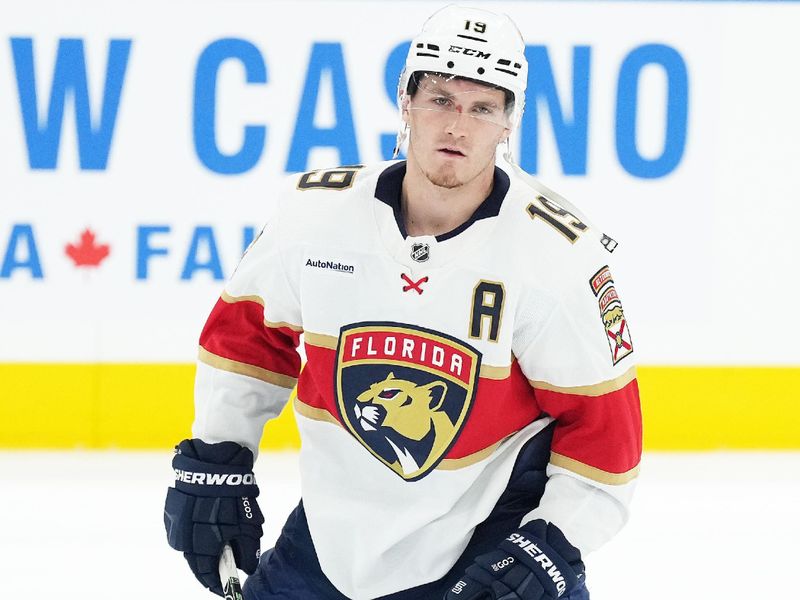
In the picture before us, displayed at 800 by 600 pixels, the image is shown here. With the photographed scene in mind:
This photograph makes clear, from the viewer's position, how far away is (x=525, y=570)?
6.16 feet

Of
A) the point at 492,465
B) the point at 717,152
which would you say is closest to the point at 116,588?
the point at 492,465

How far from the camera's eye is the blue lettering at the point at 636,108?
4.32 meters

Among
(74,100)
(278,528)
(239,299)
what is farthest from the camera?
(74,100)

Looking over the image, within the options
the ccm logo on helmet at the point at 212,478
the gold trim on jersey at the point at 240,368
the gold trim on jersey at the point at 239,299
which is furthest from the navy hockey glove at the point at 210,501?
the gold trim on jersey at the point at 239,299

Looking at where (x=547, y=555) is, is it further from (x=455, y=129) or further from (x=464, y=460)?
(x=455, y=129)

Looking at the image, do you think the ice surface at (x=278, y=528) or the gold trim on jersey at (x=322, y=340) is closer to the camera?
the gold trim on jersey at (x=322, y=340)

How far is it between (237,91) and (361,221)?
237cm

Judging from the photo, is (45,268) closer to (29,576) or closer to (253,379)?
(29,576)

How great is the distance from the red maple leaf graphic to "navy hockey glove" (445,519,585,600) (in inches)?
101

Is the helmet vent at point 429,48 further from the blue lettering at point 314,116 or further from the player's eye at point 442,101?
the blue lettering at point 314,116

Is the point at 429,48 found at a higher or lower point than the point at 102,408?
higher

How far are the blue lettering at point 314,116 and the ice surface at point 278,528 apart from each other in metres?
0.95

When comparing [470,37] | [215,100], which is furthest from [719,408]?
[470,37]

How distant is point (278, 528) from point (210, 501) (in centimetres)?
144
